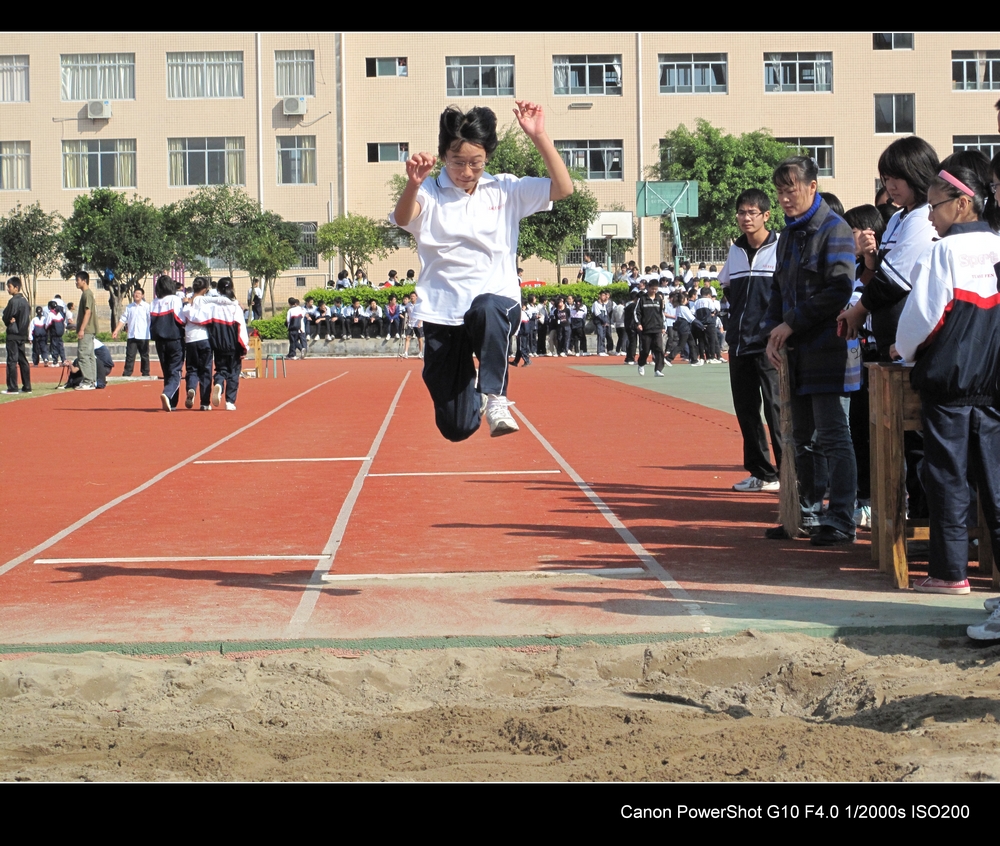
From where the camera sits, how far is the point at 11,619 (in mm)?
5895

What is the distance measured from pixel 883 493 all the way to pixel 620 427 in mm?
8472

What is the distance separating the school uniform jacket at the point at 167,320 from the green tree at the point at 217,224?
3284cm

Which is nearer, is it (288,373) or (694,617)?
(694,617)

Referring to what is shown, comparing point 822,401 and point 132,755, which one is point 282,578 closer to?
point 132,755

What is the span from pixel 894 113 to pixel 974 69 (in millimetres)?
4253

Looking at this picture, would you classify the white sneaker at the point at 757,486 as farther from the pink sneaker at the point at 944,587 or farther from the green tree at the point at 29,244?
the green tree at the point at 29,244

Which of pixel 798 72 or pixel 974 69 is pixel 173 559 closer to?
pixel 798 72

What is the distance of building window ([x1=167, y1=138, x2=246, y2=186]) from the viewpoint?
56.6 metres

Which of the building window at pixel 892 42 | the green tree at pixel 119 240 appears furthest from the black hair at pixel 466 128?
the building window at pixel 892 42

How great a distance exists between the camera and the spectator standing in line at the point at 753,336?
360 inches
